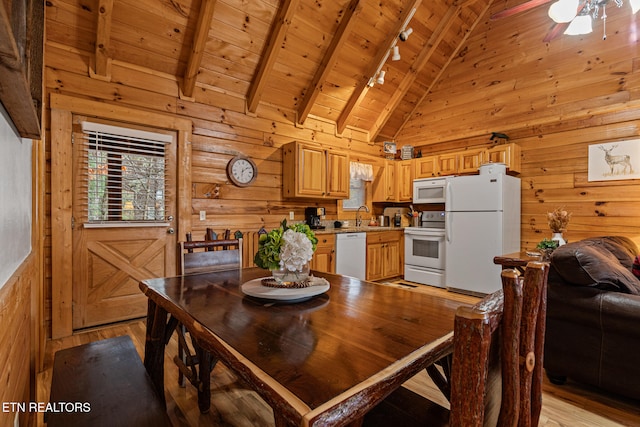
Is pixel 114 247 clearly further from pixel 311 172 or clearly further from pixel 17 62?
pixel 17 62

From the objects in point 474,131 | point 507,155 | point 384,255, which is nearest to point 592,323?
point 507,155

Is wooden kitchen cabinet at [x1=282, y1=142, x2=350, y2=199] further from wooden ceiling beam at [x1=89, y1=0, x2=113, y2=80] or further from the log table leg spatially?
the log table leg

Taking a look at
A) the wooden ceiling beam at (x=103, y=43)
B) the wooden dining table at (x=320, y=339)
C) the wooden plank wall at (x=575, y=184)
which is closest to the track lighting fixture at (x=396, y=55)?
the wooden plank wall at (x=575, y=184)

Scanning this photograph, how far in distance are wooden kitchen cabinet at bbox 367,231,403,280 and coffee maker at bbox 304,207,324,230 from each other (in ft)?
2.56

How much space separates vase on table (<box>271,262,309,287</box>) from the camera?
147 cm

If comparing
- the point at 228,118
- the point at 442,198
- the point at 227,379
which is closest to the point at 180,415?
the point at 227,379

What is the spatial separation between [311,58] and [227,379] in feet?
12.5

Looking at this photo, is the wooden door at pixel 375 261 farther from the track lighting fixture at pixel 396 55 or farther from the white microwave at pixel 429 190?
the track lighting fixture at pixel 396 55

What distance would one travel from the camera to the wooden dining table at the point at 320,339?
0.66 m

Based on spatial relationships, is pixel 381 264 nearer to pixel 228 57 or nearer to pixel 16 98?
pixel 228 57

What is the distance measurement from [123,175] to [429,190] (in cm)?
407

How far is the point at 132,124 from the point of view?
10.6ft

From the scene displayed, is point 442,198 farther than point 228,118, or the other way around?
point 442,198

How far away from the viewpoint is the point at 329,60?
161 inches
